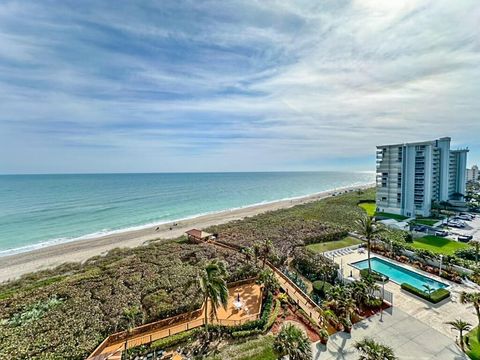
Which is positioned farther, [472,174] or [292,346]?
[472,174]

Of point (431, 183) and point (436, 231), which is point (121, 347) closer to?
point (436, 231)

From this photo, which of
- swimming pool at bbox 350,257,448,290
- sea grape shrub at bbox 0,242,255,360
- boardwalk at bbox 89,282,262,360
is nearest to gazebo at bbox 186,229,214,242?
sea grape shrub at bbox 0,242,255,360

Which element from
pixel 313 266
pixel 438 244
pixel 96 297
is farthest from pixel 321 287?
pixel 438 244

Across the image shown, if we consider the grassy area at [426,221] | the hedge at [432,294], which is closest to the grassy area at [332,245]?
the hedge at [432,294]

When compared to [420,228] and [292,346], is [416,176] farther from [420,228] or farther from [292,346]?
[292,346]

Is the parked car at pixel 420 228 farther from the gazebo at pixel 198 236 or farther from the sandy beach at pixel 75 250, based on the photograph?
the sandy beach at pixel 75 250

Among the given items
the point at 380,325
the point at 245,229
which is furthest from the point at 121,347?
the point at 245,229
